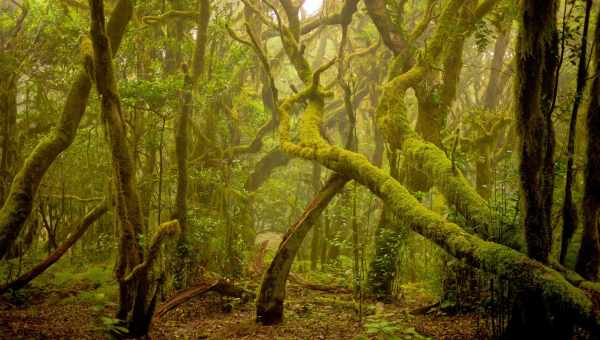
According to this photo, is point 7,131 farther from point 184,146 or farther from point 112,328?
point 112,328

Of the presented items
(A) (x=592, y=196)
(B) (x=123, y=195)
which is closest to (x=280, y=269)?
(B) (x=123, y=195)

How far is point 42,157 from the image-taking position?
7074mm

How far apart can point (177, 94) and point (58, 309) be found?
419 centimetres

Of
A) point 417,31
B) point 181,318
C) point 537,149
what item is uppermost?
point 417,31

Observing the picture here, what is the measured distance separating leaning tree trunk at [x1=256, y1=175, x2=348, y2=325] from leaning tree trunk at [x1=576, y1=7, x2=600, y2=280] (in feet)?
10.8

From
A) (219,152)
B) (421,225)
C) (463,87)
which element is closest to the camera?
(421,225)

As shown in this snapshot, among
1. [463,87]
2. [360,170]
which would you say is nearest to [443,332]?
[360,170]

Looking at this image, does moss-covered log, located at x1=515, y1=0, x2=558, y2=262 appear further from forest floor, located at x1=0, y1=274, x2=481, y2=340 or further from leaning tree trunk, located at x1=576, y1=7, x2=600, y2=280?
forest floor, located at x1=0, y1=274, x2=481, y2=340

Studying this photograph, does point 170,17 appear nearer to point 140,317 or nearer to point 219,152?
point 219,152

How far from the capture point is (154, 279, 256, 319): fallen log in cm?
655

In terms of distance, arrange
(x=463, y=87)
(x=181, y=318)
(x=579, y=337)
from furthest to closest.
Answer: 1. (x=463, y=87)
2. (x=181, y=318)
3. (x=579, y=337)

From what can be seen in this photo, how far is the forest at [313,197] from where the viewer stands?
13.4 ft

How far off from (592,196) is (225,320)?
5.60 metres

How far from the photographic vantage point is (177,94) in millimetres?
8422
